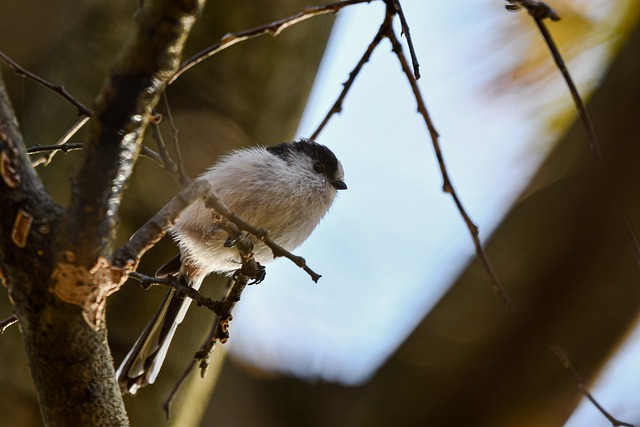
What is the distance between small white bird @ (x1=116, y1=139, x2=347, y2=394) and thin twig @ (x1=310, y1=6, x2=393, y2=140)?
2.23ft

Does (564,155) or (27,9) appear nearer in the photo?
(564,155)

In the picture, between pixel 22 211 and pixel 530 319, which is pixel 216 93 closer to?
pixel 530 319

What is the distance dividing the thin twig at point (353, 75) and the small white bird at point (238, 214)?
0.68 m

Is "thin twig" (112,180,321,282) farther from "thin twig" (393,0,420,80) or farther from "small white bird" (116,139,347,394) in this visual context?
"small white bird" (116,139,347,394)

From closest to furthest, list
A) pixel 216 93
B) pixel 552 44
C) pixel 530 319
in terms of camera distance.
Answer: pixel 552 44 → pixel 530 319 → pixel 216 93

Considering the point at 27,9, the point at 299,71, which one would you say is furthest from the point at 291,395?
the point at 27,9

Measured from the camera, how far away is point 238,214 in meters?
2.50

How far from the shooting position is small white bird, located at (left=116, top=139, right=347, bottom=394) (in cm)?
242

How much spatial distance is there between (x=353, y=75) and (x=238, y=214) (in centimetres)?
91

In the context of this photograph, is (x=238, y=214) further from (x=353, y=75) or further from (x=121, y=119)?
(x=121, y=119)

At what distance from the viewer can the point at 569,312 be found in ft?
7.08

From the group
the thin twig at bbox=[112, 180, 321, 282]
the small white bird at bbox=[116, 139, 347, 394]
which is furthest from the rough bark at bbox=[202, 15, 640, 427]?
the thin twig at bbox=[112, 180, 321, 282]

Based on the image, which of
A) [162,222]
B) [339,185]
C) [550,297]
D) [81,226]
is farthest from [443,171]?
[339,185]

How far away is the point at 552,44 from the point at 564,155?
3.97 ft
